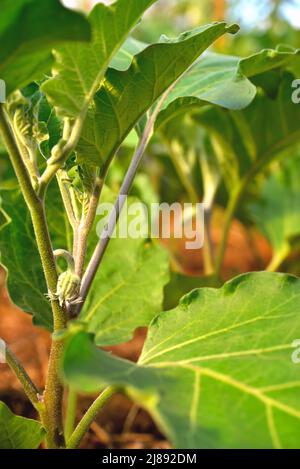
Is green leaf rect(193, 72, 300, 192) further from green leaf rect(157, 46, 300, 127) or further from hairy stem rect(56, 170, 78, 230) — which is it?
hairy stem rect(56, 170, 78, 230)

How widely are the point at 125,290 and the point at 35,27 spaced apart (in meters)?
0.48

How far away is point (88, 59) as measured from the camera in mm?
605

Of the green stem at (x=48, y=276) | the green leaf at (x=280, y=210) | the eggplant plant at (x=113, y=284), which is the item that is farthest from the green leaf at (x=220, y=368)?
the green leaf at (x=280, y=210)

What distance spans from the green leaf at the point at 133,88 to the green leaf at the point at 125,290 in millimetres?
232

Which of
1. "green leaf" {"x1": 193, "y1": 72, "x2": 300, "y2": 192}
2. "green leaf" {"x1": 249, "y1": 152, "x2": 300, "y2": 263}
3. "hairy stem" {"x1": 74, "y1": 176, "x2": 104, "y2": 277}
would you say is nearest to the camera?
"hairy stem" {"x1": 74, "y1": 176, "x2": 104, "y2": 277}

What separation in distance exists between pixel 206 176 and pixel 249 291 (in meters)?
0.86

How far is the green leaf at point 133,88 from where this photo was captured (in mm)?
Result: 689

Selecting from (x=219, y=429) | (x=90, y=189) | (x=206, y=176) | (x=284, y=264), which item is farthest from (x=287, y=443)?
(x=284, y=264)

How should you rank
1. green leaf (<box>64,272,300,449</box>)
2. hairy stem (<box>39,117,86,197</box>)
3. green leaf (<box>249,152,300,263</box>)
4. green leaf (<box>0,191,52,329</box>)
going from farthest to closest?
green leaf (<box>249,152,300,263</box>) → green leaf (<box>0,191,52,329</box>) → hairy stem (<box>39,117,86,197</box>) → green leaf (<box>64,272,300,449</box>)

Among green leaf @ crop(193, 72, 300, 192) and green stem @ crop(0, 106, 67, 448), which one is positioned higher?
green leaf @ crop(193, 72, 300, 192)

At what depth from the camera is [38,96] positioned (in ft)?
2.20

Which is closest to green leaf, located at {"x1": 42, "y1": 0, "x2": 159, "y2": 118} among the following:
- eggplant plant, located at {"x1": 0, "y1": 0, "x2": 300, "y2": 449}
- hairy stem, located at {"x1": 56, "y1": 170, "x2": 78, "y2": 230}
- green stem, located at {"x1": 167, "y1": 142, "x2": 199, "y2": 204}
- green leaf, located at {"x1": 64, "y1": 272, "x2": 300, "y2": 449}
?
eggplant plant, located at {"x1": 0, "y1": 0, "x2": 300, "y2": 449}

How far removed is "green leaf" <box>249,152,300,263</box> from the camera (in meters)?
1.49

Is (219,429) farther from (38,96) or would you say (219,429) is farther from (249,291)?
(38,96)
